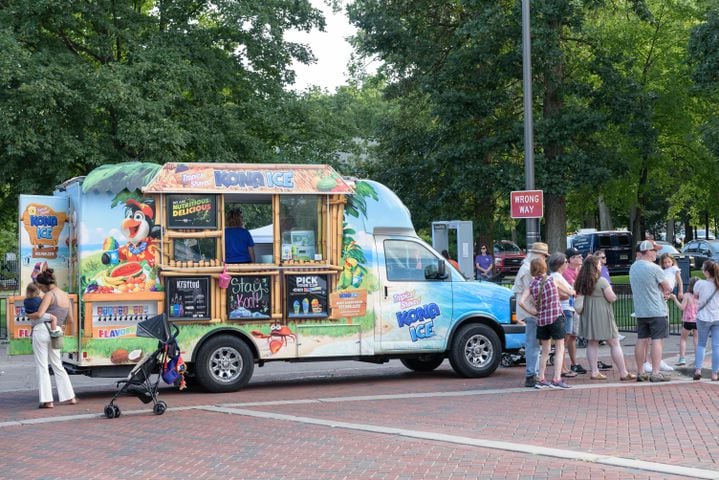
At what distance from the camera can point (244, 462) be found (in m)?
8.98

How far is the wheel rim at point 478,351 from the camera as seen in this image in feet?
50.3

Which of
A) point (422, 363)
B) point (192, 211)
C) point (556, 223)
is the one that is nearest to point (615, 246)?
point (556, 223)

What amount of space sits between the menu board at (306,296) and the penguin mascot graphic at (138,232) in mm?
1915

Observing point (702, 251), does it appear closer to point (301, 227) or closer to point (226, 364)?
point (301, 227)

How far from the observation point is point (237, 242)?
14406mm

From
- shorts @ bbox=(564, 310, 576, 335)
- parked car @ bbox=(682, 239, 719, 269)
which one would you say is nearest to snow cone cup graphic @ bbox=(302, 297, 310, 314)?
shorts @ bbox=(564, 310, 576, 335)

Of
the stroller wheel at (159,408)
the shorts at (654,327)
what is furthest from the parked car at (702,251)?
the stroller wheel at (159,408)

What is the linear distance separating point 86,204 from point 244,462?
589 cm

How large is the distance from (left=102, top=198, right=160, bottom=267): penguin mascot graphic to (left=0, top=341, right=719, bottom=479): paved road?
187 centimetres

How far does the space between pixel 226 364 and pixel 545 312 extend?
4.28 metres

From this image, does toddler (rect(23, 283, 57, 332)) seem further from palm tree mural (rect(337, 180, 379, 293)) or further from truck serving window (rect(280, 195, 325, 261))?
palm tree mural (rect(337, 180, 379, 293))

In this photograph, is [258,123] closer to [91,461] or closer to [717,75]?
A: [717,75]

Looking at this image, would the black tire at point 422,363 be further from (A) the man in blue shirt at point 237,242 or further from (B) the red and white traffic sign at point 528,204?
(B) the red and white traffic sign at point 528,204

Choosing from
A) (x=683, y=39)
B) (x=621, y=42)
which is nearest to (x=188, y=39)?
(x=621, y=42)
